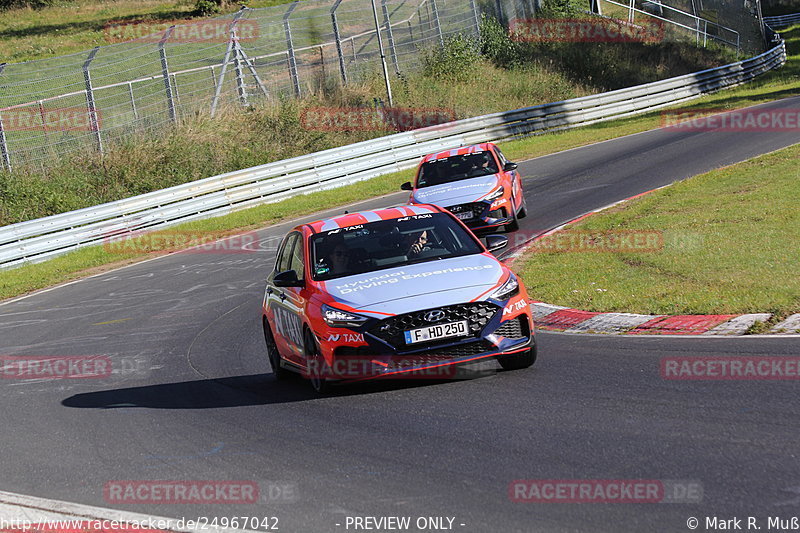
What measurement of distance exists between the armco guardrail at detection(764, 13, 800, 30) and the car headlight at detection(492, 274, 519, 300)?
88854mm

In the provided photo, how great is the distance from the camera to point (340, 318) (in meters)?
8.15

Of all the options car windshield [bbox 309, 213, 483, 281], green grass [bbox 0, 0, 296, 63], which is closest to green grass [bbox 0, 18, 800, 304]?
car windshield [bbox 309, 213, 483, 281]

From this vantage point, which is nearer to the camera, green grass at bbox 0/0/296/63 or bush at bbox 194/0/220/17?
green grass at bbox 0/0/296/63

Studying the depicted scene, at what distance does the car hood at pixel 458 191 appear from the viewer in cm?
1781

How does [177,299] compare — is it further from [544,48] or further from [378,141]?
[544,48]

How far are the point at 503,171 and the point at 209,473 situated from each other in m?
12.8

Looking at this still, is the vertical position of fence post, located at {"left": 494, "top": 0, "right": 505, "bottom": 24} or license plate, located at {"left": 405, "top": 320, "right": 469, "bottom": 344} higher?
fence post, located at {"left": 494, "top": 0, "right": 505, "bottom": 24}

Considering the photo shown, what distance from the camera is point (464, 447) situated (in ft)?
21.2

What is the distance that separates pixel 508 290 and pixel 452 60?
3771cm

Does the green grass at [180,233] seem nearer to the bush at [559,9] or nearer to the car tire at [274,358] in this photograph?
the car tire at [274,358]

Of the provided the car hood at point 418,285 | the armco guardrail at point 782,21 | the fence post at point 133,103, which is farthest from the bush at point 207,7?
the car hood at point 418,285

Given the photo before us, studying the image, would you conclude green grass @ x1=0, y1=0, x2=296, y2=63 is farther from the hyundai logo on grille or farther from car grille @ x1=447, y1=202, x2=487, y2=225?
the hyundai logo on grille

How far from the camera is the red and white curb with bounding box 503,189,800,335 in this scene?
8984 mm

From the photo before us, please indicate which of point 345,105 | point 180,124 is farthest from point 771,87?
point 180,124
